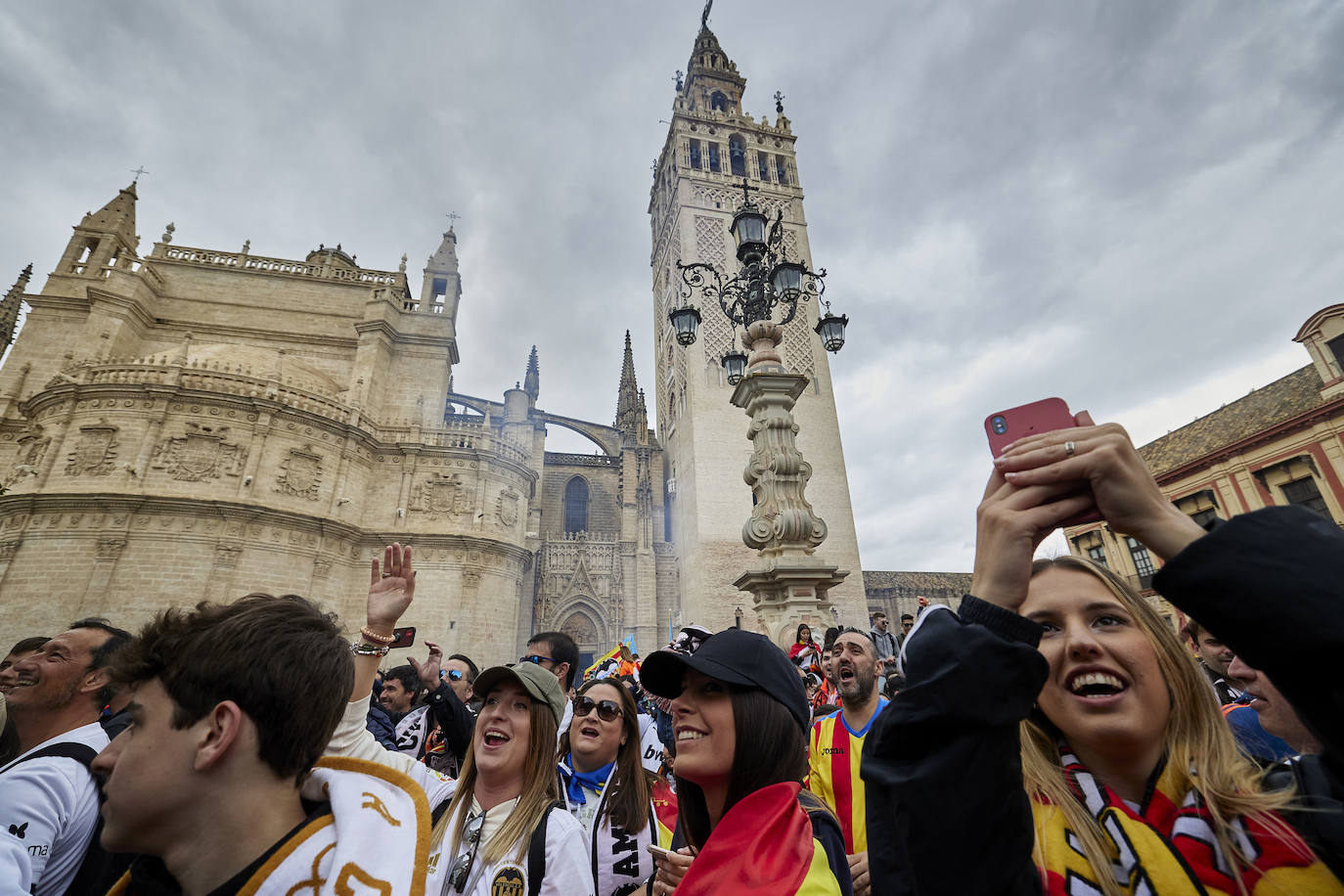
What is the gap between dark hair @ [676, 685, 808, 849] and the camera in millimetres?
1779

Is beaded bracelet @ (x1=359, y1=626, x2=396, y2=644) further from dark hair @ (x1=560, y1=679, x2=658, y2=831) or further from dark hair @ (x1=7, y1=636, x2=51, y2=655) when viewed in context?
dark hair @ (x1=7, y1=636, x2=51, y2=655)

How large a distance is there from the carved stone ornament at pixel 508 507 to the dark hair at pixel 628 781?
19.0 m

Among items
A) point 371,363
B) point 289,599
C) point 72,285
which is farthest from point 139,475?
point 289,599

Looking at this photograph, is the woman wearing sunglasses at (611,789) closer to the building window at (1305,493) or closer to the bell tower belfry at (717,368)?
the bell tower belfry at (717,368)

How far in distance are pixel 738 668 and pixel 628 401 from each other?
1222 inches

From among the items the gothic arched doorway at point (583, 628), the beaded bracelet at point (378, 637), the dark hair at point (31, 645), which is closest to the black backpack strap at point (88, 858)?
the beaded bracelet at point (378, 637)

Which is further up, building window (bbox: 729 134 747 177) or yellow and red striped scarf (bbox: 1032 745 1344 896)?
building window (bbox: 729 134 747 177)

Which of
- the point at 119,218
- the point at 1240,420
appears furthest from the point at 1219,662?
the point at 119,218

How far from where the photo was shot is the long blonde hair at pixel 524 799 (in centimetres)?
233

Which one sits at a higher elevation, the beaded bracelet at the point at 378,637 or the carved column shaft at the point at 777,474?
the carved column shaft at the point at 777,474

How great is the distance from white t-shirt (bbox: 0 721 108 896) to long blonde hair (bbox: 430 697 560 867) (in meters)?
1.23

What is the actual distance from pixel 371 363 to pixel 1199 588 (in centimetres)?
2641

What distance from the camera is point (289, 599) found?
171 cm

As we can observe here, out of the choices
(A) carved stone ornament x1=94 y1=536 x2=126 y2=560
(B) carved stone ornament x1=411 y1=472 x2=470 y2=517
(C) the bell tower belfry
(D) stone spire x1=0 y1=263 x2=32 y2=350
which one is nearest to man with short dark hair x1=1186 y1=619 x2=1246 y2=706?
(C) the bell tower belfry
